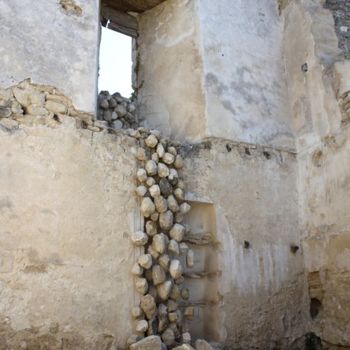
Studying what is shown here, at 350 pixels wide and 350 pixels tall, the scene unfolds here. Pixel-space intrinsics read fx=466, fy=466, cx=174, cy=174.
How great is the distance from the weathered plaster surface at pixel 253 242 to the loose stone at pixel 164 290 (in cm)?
68

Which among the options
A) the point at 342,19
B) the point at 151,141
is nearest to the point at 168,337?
the point at 151,141

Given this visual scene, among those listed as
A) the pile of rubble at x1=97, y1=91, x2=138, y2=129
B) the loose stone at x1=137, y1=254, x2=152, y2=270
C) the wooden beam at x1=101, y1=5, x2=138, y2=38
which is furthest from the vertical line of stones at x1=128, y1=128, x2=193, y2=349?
the wooden beam at x1=101, y1=5, x2=138, y2=38

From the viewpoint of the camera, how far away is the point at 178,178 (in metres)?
4.39

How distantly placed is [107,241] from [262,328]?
184 centimetres

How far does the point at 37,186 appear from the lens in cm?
366

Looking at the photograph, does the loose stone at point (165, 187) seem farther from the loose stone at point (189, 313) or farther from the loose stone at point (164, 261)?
the loose stone at point (189, 313)

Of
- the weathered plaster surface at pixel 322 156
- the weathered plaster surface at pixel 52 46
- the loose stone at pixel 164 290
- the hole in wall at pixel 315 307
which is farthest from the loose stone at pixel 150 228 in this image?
the hole in wall at pixel 315 307

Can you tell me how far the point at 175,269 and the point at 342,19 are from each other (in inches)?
145

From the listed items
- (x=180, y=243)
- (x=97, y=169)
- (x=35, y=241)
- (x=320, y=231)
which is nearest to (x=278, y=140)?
(x=320, y=231)

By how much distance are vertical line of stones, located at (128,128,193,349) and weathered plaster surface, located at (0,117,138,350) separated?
0.37 ft

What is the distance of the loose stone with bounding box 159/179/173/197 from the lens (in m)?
4.19

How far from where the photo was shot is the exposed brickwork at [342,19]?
5.43 meters

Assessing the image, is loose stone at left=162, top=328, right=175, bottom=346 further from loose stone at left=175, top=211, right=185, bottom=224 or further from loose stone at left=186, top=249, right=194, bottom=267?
loose stone at left=175, top=211, right=185, bottom=224

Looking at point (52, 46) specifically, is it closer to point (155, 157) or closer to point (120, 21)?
point (155, 157)
